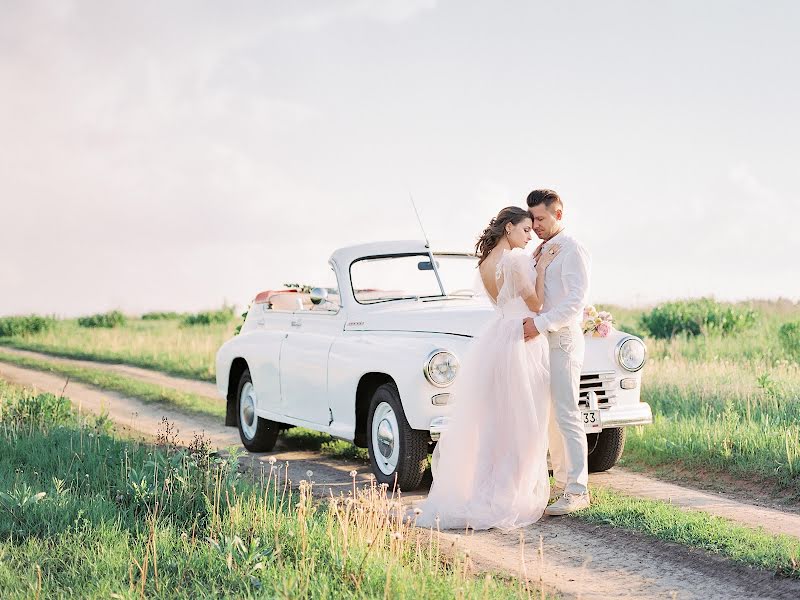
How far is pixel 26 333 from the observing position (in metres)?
35.3

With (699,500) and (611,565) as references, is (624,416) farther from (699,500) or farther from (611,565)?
(611,565)

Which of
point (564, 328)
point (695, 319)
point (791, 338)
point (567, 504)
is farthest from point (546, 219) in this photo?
point (695, 319)

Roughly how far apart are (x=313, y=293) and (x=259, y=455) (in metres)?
2.67

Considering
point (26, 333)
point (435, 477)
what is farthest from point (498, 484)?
point (26, 333)

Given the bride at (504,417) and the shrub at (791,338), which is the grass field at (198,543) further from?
the shrub at (791,338)

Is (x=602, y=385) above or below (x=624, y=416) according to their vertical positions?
above

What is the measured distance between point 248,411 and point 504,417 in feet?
15.5

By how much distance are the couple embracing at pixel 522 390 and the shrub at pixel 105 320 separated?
36.9 m

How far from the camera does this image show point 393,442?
7941 millimetres

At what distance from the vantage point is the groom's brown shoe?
730 centimetres

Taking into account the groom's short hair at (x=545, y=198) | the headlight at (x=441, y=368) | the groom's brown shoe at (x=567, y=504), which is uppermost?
the groom's short hair at (x=545, y=198)

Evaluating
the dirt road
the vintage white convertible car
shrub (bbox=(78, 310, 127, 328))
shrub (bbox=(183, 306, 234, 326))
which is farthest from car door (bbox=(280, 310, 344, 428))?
shrub (bbox=(78, 310, 127, 328))

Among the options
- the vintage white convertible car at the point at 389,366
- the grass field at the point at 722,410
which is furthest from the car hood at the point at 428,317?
the grass field at the point at 722,410

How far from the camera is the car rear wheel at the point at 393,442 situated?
772 centimetres
